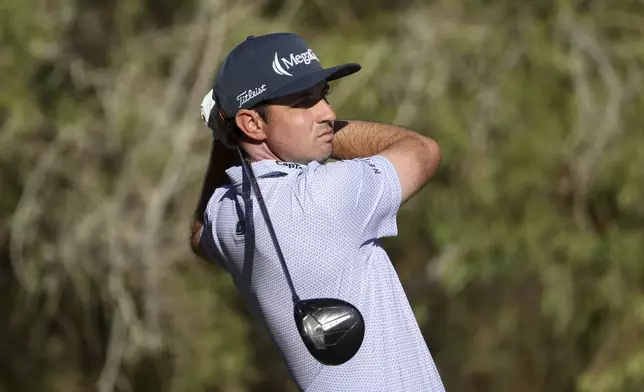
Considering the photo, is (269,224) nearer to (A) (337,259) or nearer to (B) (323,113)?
(A) (337,259)

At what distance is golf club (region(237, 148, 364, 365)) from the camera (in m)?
2.73

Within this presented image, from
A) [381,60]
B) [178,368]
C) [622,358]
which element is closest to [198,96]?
[381,60]

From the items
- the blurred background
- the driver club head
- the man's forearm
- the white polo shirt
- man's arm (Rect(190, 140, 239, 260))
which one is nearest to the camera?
the driver club head

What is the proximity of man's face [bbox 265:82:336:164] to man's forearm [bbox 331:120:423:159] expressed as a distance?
203 millimetres

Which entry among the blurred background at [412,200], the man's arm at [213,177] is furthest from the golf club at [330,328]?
the blurred background at [412,200]

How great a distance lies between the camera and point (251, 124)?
3.00m

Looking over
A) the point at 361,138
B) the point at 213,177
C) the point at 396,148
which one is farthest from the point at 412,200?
the point at 396,148

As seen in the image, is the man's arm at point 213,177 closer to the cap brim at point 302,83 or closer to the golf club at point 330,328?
the cap brim at point 302,83

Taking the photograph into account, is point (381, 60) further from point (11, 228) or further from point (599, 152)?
point (11, 228)

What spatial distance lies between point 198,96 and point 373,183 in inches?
183

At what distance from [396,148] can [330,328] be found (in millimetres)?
534

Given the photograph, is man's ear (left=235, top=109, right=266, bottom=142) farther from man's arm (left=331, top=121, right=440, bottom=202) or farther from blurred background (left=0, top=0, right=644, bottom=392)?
blurred background (left=0, top=0, right=644, bottom=392)

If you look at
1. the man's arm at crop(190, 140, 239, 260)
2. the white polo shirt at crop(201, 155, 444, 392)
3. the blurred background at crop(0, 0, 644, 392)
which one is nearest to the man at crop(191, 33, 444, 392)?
the white polo shirt at crop(201, 155, 444, 392)

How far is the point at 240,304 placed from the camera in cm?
785
